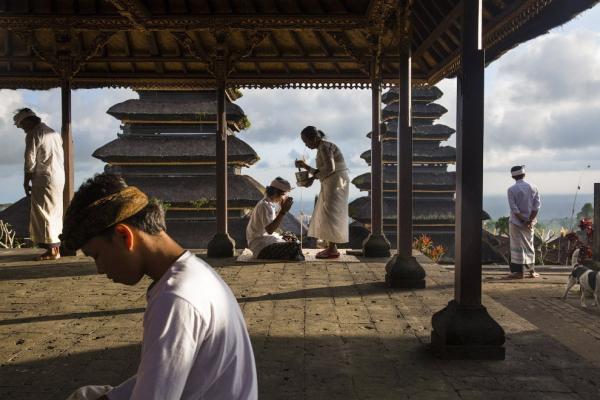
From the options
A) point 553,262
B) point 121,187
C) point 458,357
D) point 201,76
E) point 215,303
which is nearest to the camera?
point 215,303

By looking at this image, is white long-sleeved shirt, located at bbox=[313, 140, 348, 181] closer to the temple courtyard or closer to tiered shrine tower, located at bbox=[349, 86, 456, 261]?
the temple courtyard

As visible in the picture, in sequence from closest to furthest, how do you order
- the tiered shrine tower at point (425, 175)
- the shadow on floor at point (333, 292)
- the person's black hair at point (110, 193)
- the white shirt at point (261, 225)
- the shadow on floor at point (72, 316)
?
the person's black hair at point (110, 193) < the shadow on floor at point (72, 316) < the shadow on floor at point (333, 292) < the white shirt at point (261, 225) < the tiered shrine tower at point (425, 175)

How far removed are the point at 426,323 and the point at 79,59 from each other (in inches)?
324

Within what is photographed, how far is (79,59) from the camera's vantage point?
1100cm

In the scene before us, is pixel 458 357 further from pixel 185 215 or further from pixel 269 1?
pixel 185 215

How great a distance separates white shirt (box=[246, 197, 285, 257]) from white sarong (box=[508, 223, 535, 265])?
4.27 m

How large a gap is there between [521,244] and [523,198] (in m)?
0.91

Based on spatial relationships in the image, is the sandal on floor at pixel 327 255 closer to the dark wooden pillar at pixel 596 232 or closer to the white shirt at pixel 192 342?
the dark wooden pillar at pixel 596 232

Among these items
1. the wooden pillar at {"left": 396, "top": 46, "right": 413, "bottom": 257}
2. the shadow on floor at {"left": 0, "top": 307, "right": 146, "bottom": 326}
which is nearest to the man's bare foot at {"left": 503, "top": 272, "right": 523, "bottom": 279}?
the wooden pillar at {"left": 396, "top": 46, "right": 413, "bottom": 257}

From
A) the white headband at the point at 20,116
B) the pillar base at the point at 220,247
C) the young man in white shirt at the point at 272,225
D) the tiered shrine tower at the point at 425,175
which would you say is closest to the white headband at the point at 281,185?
the young man in white shirt at the point at 272,225

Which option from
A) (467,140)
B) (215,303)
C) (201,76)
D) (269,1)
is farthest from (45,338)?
(201,76)

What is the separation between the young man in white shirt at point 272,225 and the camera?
375 inches

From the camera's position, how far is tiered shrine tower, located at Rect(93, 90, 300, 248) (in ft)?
81.4

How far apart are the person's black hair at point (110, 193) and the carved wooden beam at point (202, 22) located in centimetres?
857
